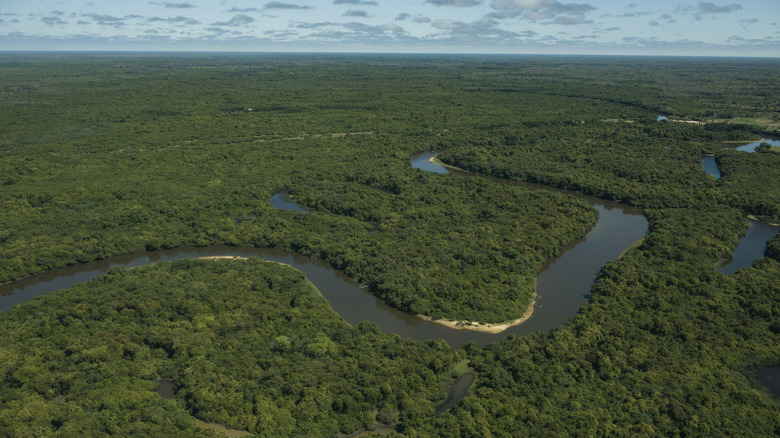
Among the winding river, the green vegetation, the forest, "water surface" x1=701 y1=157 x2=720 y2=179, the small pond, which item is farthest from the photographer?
"water surface" x1=701 y1=157 x2=720 y2=179

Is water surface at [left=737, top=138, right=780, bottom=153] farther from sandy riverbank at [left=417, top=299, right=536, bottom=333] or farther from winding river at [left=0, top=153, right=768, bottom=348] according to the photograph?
sandy riverbank at [left=417, top=299, right=536, bottom=333]

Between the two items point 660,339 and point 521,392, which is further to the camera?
point 660,339

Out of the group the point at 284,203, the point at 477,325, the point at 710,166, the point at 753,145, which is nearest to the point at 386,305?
the point at 477,325

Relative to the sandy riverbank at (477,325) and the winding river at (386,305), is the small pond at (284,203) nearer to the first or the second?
the winding river at (386,305)

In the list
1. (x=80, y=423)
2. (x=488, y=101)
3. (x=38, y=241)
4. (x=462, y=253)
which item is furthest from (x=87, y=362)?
(x=488, y=101)

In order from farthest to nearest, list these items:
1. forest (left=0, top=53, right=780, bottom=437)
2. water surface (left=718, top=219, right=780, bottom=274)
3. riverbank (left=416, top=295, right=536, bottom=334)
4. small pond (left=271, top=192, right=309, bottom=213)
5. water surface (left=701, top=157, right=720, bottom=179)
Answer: water surface (left=701, top=157, right=720, bottom=179), small pond (left=271, top=192, right=309, bottom=213), water surface (left=718, top=219, right=780, bottom=274), riverbank (left=416, top=295, right=536, bottom=334), forest (left=0, top=53, right=780, bottom=437)

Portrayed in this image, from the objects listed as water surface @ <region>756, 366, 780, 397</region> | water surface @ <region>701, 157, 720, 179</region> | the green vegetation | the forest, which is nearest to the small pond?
the forest

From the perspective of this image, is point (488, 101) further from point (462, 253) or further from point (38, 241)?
point (38, 241)
